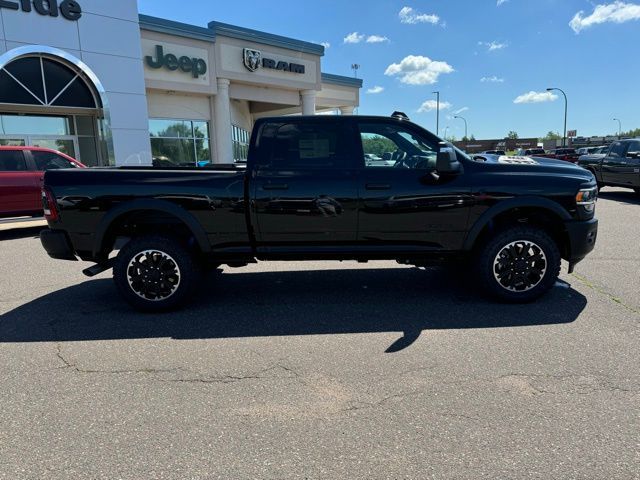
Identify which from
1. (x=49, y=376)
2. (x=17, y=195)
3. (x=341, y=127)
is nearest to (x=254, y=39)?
(x=17, y=195)

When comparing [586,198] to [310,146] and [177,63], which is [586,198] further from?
[177,63]

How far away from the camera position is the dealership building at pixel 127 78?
14.4 metres

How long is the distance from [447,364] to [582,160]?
1709 centimetres

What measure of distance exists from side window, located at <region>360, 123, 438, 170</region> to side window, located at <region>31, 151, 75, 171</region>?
823cm

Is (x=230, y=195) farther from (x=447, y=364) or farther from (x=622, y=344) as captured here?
(x=622, y=344)

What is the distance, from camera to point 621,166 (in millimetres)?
14312

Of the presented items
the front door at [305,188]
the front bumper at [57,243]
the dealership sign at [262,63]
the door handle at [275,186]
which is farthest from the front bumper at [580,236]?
the dealership sign at [262,63]

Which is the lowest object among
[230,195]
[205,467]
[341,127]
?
[205,467]

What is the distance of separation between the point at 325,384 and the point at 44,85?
15.7 meters

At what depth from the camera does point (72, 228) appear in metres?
4.71

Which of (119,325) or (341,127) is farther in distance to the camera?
(341,127)

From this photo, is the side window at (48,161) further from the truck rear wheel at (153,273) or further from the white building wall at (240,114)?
the white building wall at (240,114)

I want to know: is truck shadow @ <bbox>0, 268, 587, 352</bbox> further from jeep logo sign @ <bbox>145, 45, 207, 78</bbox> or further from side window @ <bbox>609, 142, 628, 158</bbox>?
jeep logo sign @ <bbox>145, 45, 207, 78</bbox>

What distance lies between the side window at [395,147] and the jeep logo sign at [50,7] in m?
14.3
